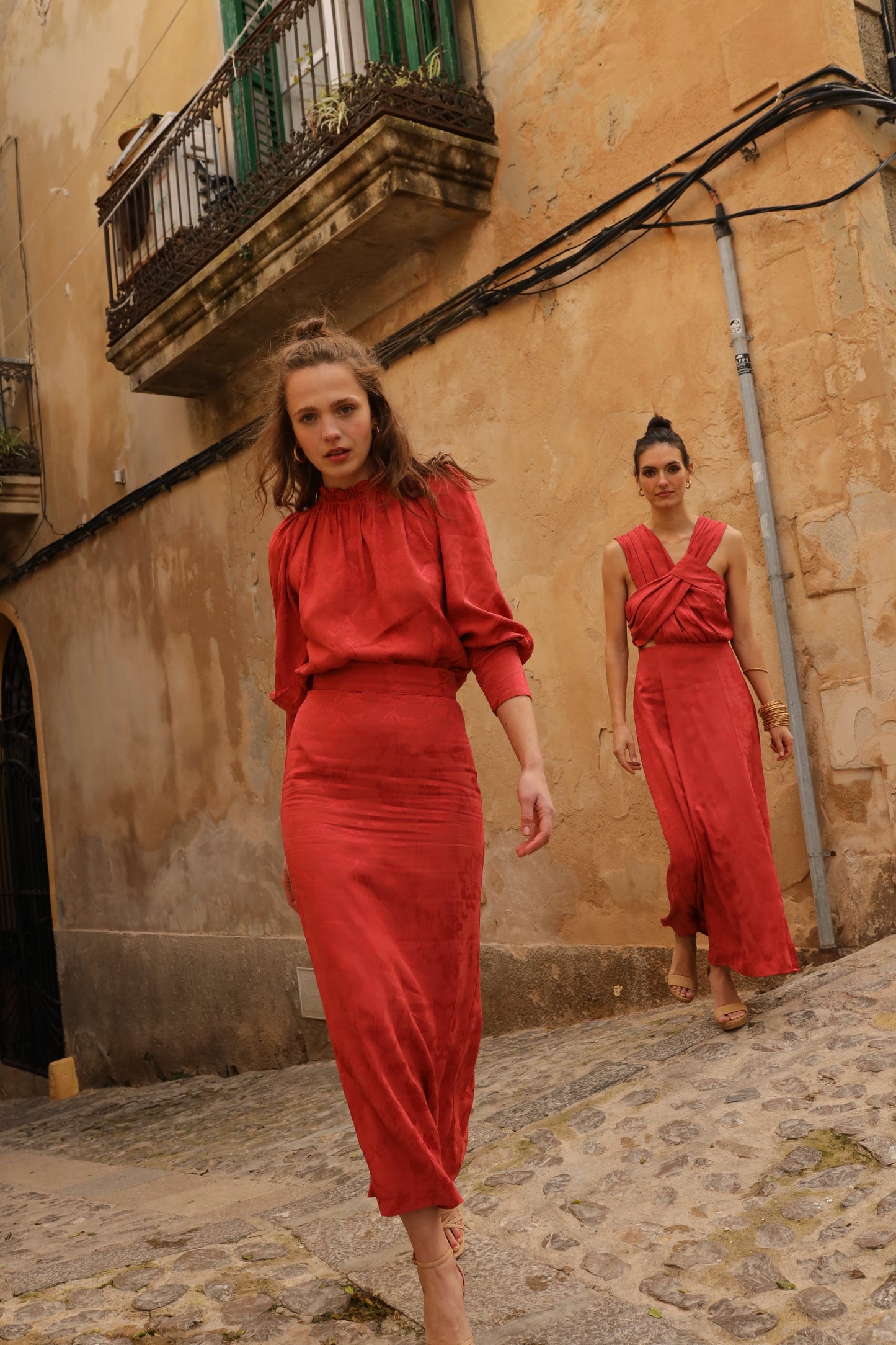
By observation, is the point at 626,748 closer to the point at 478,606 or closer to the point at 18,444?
the point at 478,606

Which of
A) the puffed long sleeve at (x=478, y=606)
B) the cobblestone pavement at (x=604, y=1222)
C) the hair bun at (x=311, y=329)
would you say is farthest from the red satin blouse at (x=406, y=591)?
the cobblestone pavement at (x=604, y=1222)

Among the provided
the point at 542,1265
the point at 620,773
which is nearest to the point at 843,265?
the point at 620,773

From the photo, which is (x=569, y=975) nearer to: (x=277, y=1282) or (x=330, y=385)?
(x=277, y=1282)

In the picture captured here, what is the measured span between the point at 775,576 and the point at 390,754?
2.92 m

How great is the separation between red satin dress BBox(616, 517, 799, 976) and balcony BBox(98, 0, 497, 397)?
9.73ft

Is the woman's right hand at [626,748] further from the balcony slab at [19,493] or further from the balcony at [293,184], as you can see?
the balcony slab at [19,493]

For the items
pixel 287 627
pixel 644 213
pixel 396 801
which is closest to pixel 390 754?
pixel 396 801

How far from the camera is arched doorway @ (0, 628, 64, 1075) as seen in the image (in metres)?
11.6

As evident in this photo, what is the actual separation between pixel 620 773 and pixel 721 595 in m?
1.60

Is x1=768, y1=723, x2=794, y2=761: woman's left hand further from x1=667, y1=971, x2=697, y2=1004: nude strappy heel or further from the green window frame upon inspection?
the green window frame

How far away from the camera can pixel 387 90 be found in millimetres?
6246

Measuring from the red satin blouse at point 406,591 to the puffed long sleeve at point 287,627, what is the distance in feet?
0.10

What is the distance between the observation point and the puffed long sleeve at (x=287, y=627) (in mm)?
2971

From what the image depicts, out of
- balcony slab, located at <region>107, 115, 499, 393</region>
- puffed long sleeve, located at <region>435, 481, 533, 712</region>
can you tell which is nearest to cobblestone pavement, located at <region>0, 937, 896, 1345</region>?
puffed long sleeve, located at <region>435, 481, 533, 712</region>
